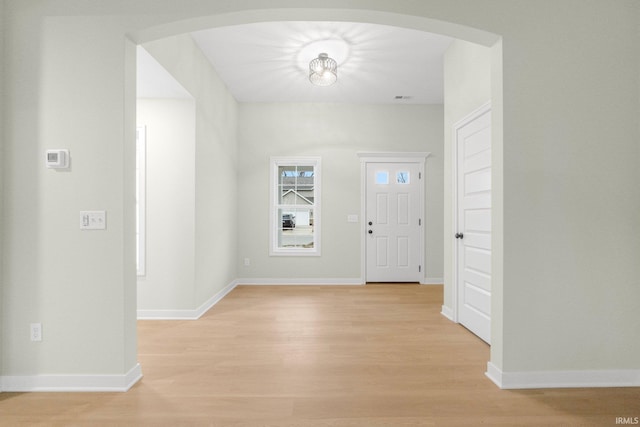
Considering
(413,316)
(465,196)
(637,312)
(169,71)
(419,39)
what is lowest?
(413,316)

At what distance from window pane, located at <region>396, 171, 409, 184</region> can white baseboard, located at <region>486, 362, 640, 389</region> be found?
4130mm

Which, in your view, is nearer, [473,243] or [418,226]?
[473,243]

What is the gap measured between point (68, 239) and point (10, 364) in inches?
35.6

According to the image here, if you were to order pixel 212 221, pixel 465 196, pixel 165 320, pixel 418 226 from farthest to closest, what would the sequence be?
1. pixel 418 226
2. pixel 212 221
3. pixel 165 320
4. pixel 465 196

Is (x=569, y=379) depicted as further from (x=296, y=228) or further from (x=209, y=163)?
(x=296, y=228)

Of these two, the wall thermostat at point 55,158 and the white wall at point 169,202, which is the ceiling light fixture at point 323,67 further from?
the wall thermostat at point 55,158

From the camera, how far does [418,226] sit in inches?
240

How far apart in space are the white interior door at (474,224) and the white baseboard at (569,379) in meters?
0.77

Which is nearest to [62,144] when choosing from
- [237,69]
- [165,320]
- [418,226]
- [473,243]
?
[165,320]

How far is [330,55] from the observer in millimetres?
4199

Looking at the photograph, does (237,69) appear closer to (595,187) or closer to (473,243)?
(473,243)

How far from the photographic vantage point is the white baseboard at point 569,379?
231cm

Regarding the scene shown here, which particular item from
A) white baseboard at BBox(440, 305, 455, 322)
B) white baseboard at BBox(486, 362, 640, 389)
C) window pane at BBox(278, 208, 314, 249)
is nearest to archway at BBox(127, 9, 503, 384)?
white baseboard at BBox(486, 362, 640, 389)

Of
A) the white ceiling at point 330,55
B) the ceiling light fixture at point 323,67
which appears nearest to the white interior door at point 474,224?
the white ceiling at point 330,55
